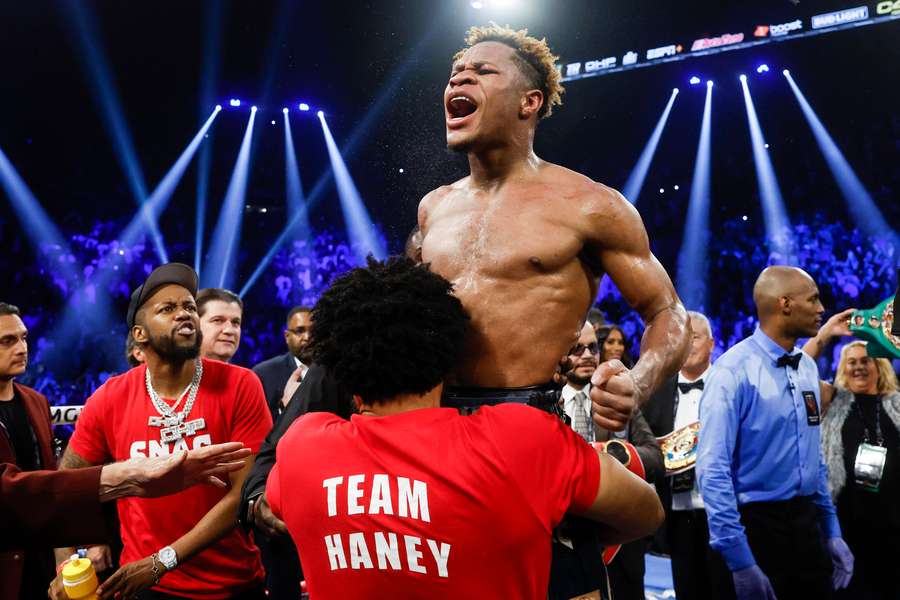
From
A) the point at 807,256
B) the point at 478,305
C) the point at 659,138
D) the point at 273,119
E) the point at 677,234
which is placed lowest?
the point at 478,305

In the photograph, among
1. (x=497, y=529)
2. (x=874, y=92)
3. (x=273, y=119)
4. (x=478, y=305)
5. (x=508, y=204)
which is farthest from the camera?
(x=273, y=119)

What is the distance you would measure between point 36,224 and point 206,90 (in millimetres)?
2991

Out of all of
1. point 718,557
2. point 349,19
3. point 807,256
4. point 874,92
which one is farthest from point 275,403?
point 874,92

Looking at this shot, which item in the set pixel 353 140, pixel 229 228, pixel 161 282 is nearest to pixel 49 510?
pixel 161 282

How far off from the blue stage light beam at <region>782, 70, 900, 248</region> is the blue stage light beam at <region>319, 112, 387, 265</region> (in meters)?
6.47

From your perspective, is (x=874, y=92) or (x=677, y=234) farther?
(x=677, y=234)

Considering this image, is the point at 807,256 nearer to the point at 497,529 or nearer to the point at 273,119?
the point at 273,119

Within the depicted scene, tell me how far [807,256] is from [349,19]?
668 centimetres

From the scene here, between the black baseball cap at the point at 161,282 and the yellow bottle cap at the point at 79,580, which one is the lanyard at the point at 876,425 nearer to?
the black baseball cap at the point at 161,282

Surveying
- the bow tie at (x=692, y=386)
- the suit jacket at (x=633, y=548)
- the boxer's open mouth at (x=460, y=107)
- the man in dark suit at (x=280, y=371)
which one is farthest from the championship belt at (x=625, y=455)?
the man in dark suit at (x=280, y=371)

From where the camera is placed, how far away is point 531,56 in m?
1.81

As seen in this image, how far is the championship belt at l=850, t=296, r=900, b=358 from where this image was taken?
316 cm

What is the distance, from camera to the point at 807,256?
31.0ft

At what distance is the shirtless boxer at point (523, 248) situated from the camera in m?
1.54
